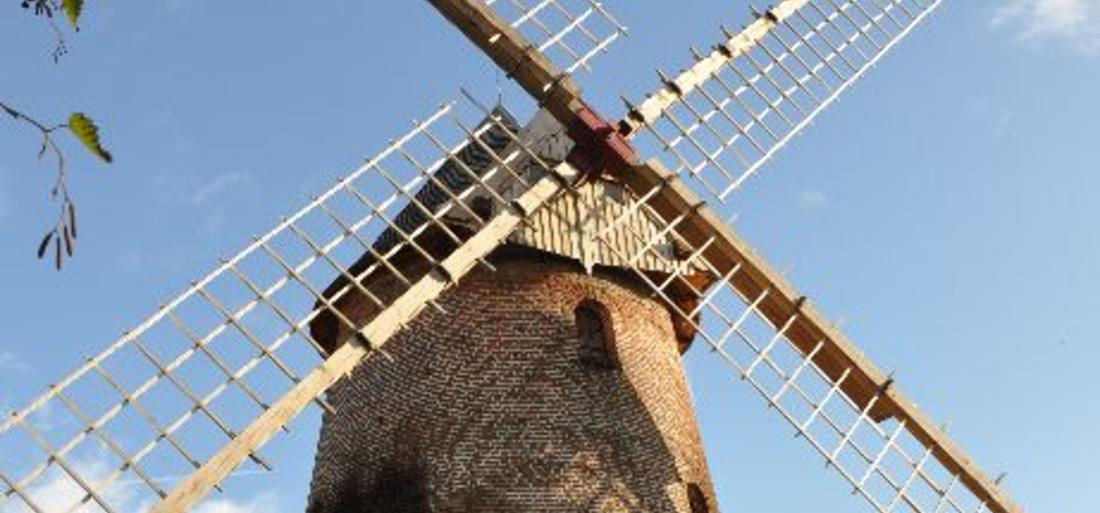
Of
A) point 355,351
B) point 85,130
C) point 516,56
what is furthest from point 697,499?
point 85,130

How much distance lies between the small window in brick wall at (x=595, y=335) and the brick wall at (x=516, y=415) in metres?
0.04

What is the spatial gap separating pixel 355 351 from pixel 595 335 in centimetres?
280

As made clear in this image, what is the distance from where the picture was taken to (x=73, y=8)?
5.89 feet

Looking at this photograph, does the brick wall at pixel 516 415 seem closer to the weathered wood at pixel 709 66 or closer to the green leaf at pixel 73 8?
the weathered wood at pixel 709 66

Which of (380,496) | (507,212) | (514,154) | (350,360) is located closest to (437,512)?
(380,496)

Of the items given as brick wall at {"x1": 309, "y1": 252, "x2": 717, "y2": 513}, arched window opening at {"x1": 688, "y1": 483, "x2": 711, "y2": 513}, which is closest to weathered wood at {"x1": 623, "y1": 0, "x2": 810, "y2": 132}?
brick wall at {"x1": 309, "y1": 252, "x2": 717, "y2": 513}

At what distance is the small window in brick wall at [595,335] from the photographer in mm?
10195

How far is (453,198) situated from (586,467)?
7.50 feet

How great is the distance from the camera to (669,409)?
34.3 feet

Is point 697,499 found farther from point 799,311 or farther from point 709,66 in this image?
point 709,66

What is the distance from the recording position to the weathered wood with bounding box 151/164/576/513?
24.0 ft

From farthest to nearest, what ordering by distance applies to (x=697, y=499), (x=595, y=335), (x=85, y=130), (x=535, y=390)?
(x=595, y=335), (x=697, y=499), (x=535, y=390), (x=85, y=130)

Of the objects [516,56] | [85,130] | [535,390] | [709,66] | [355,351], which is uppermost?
[709,66]

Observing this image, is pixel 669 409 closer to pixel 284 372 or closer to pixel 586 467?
pixel 586 467
